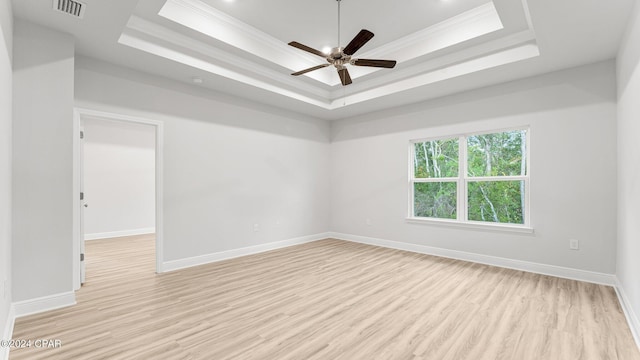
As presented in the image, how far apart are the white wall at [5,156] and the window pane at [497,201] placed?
17.7ft

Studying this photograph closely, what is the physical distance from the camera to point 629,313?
2.60m

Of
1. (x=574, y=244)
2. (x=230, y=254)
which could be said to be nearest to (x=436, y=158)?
(x=574, y=244)

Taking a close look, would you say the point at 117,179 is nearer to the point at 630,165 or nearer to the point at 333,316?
the point at 333,316

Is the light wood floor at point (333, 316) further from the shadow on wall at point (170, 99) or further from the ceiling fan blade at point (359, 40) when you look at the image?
the ceiling fan blade at point (359, 40)

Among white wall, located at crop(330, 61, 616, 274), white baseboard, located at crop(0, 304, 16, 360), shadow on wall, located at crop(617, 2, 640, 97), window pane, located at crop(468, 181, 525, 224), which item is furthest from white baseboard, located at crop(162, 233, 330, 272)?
shadow on wall, located at crop(617, 2, 640, 97)

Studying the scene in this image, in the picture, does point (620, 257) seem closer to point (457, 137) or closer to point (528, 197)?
point (528, 197)

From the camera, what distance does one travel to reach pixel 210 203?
4.60m

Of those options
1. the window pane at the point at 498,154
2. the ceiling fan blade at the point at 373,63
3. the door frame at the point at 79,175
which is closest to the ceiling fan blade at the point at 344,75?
the ceiling fan blade at the point at 373,63

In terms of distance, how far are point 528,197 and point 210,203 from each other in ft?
15.3

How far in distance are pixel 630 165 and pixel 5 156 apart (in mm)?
5287

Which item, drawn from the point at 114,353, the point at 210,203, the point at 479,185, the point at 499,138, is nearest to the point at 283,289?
the point at 114,353

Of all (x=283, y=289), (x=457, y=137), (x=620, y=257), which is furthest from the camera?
(x=457, y=137)

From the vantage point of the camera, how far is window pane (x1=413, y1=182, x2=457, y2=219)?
499 cm

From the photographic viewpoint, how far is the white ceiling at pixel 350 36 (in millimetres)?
2771
